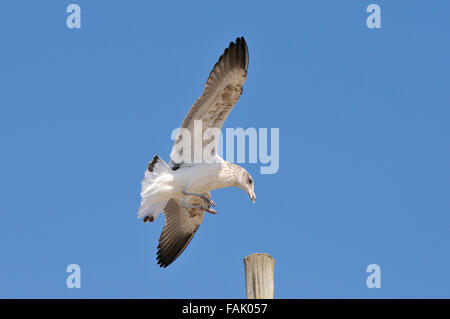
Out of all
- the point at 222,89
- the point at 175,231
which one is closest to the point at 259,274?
the point at 222,89

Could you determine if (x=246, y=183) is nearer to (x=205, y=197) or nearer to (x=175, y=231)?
(x=205, y=197)

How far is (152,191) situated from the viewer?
35.2 feet

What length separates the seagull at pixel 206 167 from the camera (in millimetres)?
10547

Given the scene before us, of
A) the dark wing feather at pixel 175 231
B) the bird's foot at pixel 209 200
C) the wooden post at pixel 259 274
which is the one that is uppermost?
the bird's foot at pixel 209 200

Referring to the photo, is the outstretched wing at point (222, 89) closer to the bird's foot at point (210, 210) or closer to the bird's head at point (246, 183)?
the bird's head at point (246, 183)

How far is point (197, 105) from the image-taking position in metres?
10.6

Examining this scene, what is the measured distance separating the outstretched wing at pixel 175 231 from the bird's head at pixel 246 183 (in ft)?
3.46

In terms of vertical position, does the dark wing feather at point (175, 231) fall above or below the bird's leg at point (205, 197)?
below

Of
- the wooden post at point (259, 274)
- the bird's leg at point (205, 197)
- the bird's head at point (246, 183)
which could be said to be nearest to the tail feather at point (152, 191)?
the bird's leg at point (205, 197)

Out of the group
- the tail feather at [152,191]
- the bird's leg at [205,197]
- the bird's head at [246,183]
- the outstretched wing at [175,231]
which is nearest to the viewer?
the tail feather at [152,191]

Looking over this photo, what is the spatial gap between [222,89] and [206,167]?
41.2 inches
